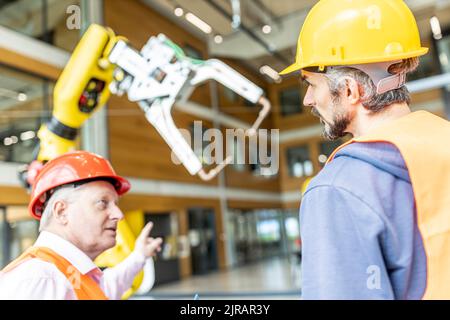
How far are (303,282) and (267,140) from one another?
4.69 ft

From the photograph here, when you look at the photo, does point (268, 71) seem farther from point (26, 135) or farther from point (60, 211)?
point (26, 135)

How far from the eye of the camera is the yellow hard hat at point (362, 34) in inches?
32.4

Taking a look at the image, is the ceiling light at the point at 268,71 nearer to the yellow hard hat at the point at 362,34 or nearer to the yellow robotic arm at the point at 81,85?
the yellow robotic arm at the point at 81,85

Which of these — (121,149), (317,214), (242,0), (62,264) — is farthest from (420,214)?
(121,149)

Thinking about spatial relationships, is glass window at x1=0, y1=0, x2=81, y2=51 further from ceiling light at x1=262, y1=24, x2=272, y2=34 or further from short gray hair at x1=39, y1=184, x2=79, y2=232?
ceiling light at x1=262, y1=24, x2=272, y2=34

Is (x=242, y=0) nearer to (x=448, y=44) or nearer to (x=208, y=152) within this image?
(x=208, y=152)

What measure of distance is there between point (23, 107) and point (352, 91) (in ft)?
8.13

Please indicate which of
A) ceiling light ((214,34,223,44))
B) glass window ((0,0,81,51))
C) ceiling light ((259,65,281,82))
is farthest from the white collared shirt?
ceiling light ((214,34,223,44))

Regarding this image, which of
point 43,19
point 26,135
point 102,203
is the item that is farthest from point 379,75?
point 26,135

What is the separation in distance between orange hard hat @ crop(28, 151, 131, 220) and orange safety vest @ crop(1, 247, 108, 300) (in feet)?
0.71

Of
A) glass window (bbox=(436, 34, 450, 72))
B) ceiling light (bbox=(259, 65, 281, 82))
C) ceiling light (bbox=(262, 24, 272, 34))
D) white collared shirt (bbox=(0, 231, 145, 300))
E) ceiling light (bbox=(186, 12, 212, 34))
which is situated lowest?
white collared shirt (bbox=(0, 231, 145, 300))

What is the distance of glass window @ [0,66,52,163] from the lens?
2.51 meters

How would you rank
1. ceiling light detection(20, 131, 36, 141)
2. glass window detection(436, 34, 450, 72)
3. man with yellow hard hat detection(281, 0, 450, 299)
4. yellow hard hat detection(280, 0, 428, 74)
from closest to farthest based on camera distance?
man with yellow hard hat detection(281, 0, 450, 299) → yellow hard hat detection(280, 0, 428, 74) → ceiling light detection(20, 131, 36, 141) → glass window detection(436, 34, 450, 72)

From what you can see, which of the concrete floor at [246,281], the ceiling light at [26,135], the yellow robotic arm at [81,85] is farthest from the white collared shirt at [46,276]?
the concrete floor at [246,281]
